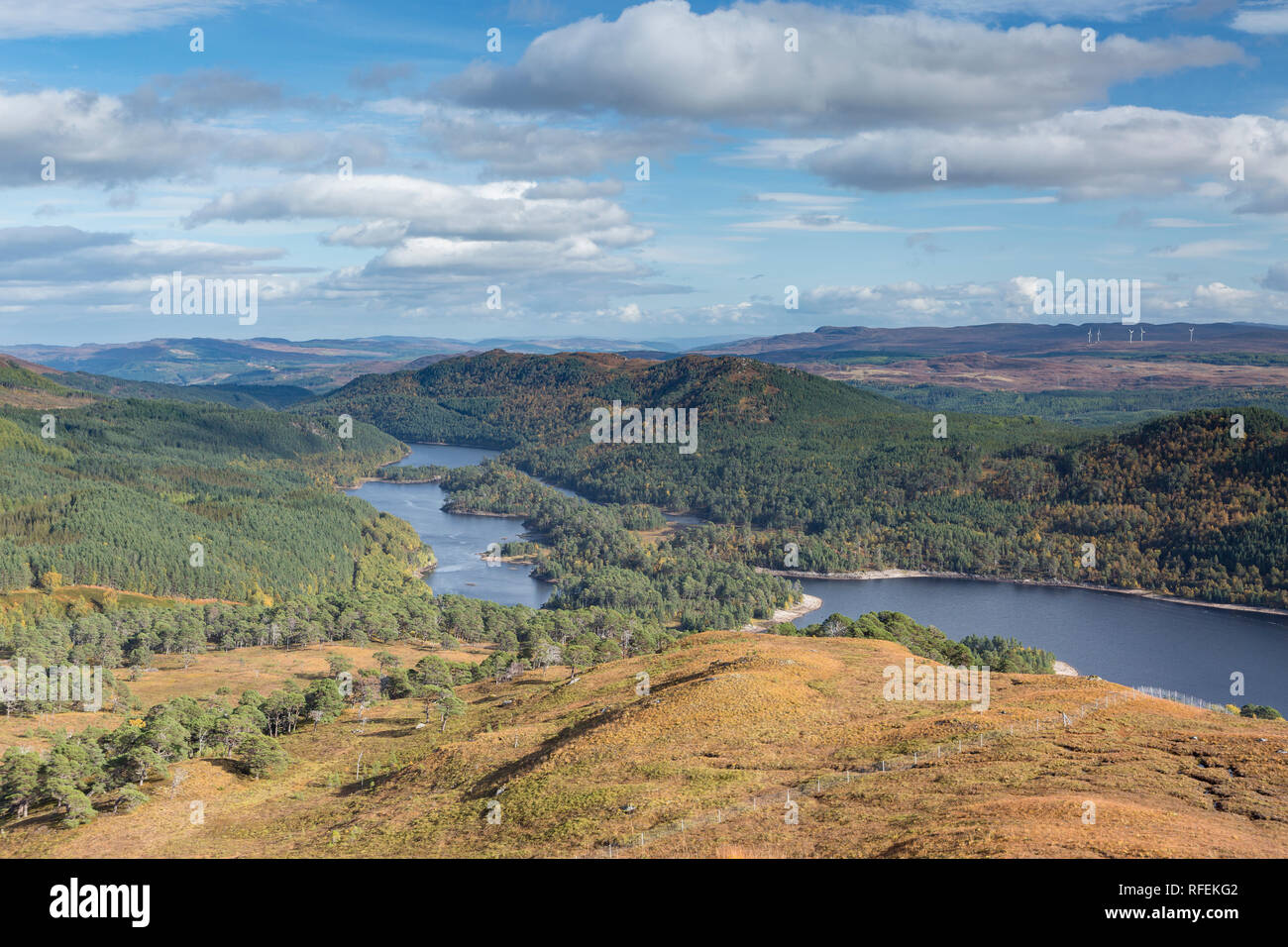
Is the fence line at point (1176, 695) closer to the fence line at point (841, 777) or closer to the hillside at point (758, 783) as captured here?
the hillside at point (758, 783)

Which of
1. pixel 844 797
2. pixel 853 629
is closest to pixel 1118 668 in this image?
pixel 853 629

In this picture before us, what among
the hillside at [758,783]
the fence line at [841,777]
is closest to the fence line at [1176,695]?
the hillside at [758,783]

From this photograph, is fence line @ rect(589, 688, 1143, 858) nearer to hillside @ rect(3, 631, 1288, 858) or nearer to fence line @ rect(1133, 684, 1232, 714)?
hillside @ rect(3, 631, 1288, 858)

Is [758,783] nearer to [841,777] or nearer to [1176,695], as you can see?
[841,777]

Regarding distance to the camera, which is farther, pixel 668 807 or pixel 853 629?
pixel 853 629

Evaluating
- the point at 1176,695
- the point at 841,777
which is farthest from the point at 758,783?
the point at 1176,695
